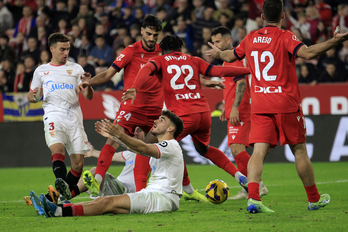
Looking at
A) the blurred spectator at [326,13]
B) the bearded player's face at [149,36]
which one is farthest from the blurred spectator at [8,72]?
the blurred spectator at [326,13]

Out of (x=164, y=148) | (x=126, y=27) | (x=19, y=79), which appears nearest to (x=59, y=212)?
(x=164, y=148)

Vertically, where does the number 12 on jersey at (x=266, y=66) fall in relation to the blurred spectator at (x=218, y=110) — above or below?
above

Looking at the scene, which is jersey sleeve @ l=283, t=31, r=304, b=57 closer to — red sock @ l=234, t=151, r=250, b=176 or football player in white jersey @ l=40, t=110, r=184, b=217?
football player in white jersey @ l=40, t=110, r=184, b=217

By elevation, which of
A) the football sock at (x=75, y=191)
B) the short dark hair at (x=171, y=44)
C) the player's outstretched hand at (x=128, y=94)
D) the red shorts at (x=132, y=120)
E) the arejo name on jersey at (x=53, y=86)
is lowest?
the football sock at (x=75, y=191)

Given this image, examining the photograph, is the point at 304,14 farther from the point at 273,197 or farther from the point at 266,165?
the point at 273,197

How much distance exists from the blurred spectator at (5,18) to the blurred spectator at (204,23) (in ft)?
24.8

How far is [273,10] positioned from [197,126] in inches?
71.9

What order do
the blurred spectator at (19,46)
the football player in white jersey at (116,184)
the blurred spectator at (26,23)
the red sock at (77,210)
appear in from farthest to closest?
the blurred spectator at (26,23)
the blurred spectator at (19,46)
the football player in white jersey at (116,184)
the red sock at (77,210)

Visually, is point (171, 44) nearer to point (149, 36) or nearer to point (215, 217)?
point (149, 36)

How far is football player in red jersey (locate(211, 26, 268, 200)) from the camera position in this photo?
23.7 ft

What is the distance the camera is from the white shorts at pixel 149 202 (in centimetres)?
538

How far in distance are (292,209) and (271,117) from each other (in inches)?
44.2

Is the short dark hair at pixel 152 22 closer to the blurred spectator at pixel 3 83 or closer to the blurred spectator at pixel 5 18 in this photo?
the blurred spectator at pixel 3 83

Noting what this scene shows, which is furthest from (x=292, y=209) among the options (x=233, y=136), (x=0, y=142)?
(x=0, y=142)
